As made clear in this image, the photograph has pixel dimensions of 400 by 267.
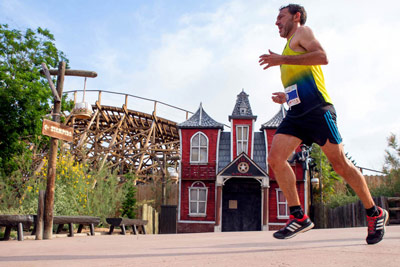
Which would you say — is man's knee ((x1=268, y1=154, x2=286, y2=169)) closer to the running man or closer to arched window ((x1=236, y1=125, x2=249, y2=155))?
the running man

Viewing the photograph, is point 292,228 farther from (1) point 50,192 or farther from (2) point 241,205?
(2) point 241,205

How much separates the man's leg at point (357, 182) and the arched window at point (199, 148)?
1787 centimetres

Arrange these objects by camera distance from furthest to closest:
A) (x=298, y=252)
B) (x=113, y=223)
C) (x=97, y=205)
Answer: (x=97, y=205) < (x=113, y=223) < (x=298, y=252)

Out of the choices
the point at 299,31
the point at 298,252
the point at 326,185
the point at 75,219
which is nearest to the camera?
the point at 298,252

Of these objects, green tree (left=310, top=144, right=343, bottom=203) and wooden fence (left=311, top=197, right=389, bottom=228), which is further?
green tree (left=310, top=144, right=343, bottom=203)

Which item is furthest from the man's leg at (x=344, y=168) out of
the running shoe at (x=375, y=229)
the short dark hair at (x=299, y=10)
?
the short dark hair at (x=299, y=10)

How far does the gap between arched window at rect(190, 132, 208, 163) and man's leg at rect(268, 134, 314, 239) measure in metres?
17.7

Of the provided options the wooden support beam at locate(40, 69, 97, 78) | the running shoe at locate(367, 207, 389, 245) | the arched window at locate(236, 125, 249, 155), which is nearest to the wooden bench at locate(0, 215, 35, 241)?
the wooden support beam at locate(40, 69, 97, 78)

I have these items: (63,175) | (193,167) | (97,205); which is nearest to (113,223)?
(97,205)

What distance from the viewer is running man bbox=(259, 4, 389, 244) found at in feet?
12.1

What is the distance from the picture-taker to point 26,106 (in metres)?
15.5

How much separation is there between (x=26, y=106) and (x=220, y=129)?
984cm

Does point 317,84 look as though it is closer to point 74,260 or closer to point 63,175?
point 74,260

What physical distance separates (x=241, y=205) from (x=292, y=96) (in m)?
17.9
